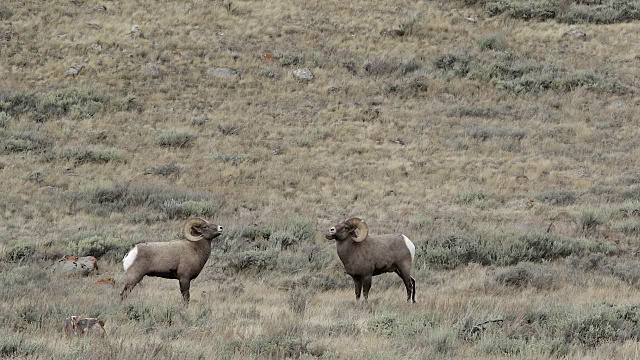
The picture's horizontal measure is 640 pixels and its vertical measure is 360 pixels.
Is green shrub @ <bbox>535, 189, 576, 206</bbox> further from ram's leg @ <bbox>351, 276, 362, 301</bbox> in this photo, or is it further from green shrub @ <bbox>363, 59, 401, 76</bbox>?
green shrub @ <bbox>363, 59, 401, 76</bbox>

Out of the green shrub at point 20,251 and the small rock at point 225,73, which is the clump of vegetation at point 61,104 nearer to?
the small rock at point 225,73

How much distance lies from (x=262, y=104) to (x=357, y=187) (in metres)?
9.28

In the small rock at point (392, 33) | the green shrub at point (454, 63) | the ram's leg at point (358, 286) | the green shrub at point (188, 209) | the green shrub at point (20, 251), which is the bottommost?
the green shrub at point (454, 63)

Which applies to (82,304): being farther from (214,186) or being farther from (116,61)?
(116,61)

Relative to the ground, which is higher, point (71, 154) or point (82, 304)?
point (82, 304)

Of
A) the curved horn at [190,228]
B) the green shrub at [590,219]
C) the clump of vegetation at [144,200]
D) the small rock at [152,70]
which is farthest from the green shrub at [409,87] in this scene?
the curved horn at [190,228]

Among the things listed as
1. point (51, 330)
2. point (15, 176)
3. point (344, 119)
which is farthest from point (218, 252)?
point (344, 119)

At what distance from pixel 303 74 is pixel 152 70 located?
6.38m

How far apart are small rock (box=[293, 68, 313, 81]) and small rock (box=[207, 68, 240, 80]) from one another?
98.9 inches

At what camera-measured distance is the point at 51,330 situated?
274 inches

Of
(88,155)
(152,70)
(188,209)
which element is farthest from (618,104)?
(88,155)

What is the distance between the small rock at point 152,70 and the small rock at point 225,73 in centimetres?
213

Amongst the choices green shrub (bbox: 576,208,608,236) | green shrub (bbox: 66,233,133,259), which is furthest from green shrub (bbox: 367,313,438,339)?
green shrub (bbox: 576,208,608,236)

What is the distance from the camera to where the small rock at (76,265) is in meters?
12.4
